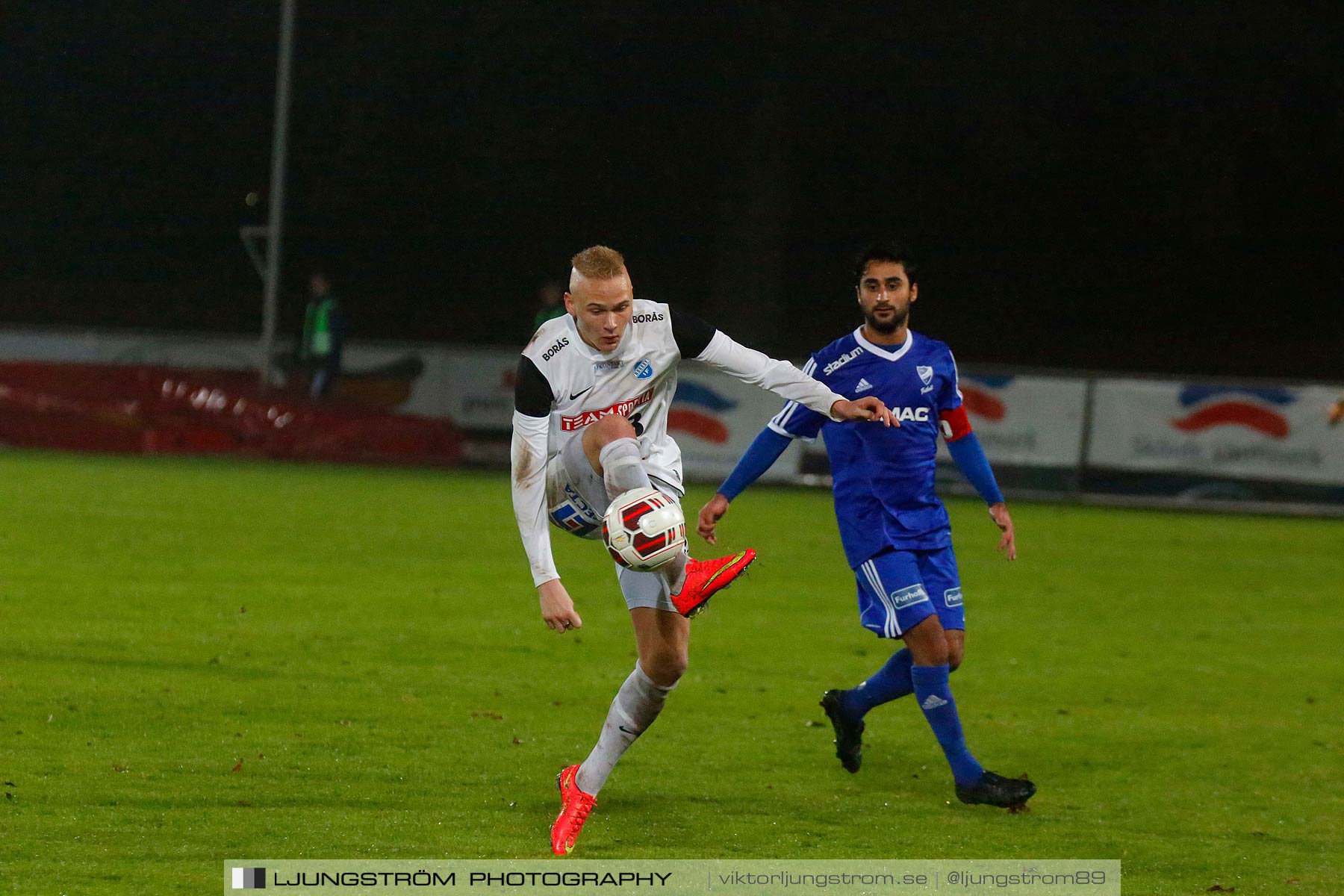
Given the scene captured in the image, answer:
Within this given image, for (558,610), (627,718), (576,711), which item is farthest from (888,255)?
(576,711)

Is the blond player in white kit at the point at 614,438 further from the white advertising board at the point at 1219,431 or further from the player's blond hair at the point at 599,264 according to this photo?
the white advertising board at the point at 1219,431

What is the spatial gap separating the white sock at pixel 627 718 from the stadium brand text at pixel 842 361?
5.37 feet

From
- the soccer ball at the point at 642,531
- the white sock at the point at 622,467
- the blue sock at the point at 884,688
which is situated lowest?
the blue sock at the point at 884,688

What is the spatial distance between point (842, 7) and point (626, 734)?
25933 millimetres

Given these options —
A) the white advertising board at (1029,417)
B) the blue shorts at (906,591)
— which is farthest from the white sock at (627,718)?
the white advertising board at (1029,417)

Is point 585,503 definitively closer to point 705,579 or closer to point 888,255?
point 705,579

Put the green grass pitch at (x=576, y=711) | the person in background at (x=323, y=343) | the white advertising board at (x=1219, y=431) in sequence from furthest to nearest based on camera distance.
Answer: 1. the person in background at (x=323, y=343)
2. the white advertising board at (x=1219, y=431)
3. the green grass pitch at (x=576, y=711)

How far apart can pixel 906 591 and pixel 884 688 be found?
0.59 m

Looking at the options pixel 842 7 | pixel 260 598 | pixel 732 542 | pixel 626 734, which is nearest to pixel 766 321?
pixel 842 7

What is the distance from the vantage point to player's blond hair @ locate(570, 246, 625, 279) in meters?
5.64

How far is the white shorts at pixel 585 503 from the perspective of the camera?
5.90m

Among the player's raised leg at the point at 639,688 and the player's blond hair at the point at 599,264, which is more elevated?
the player's blond hair at the point at 599,264

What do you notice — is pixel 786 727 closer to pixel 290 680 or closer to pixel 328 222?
pixel 290 680

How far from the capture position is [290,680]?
8.65 metres
